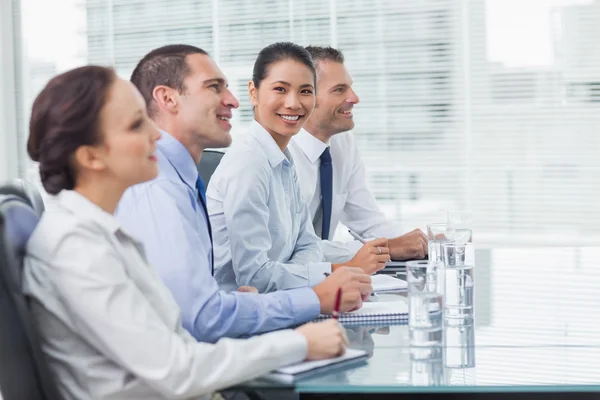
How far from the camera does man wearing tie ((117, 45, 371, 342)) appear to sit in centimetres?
155

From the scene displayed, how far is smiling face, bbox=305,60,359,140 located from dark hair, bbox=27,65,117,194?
1871 mm

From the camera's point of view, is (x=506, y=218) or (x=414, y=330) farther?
(x=506, y=218)

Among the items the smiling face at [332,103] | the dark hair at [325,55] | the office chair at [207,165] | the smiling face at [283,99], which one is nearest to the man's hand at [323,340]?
the smiling face at [283,99]

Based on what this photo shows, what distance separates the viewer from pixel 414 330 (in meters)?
1.54

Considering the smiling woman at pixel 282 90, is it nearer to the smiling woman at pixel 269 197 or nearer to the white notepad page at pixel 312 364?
the smiling woman at pixel 269 197

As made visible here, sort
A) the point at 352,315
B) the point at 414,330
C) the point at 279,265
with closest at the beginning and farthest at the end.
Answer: the point at 414,330 → the point at 352,315 → the point at 279,265

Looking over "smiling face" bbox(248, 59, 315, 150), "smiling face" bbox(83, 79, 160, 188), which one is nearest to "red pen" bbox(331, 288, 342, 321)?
"smiling face" bbox(83, 79, 160, 188)

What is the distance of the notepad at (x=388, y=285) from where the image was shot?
2.04m

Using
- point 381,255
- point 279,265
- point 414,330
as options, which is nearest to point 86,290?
point 414,330

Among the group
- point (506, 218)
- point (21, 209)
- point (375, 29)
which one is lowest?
point (506, 218)

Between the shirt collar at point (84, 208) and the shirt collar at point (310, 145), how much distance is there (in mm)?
1854

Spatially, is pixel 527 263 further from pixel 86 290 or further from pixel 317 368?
pixel 86 290

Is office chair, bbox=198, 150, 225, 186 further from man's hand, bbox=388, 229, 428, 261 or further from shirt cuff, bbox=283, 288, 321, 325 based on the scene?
shirt cuff, bbox=283, 288, 321, 325

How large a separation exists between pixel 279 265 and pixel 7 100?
4.33 meters
